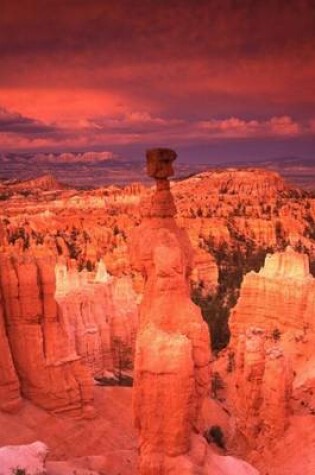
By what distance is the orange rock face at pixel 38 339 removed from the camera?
1447 cm

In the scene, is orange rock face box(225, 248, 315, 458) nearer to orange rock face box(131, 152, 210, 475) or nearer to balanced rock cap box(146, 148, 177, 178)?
orange rock face box(131, 152, 210, 475)

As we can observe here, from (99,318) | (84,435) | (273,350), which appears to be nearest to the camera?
(84,435)

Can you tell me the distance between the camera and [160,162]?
11242 mm

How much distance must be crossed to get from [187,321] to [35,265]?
5.57 metres

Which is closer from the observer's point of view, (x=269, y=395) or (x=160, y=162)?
(x=160, y=162)

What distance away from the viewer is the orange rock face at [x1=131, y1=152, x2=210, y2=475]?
9508mm

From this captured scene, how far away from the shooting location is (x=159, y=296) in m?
10.6

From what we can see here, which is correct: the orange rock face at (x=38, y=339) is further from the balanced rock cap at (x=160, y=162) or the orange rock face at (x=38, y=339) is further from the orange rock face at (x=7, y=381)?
the balanced rock cap at (x=160, y=162)

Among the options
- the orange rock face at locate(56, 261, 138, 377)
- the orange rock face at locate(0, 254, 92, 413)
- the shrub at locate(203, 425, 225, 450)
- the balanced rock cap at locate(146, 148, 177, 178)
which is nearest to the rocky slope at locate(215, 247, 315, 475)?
the shrub at locate(203, 425, 225, 450)

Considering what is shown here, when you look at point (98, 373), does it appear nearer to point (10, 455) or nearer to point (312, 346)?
point (312, 346)

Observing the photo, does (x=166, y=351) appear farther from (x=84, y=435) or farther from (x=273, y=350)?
(x=273, y=350)

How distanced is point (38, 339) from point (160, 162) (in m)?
5.70

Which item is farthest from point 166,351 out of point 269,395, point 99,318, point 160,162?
point 99,318

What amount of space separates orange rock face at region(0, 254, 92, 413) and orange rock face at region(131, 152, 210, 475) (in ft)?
14.4
